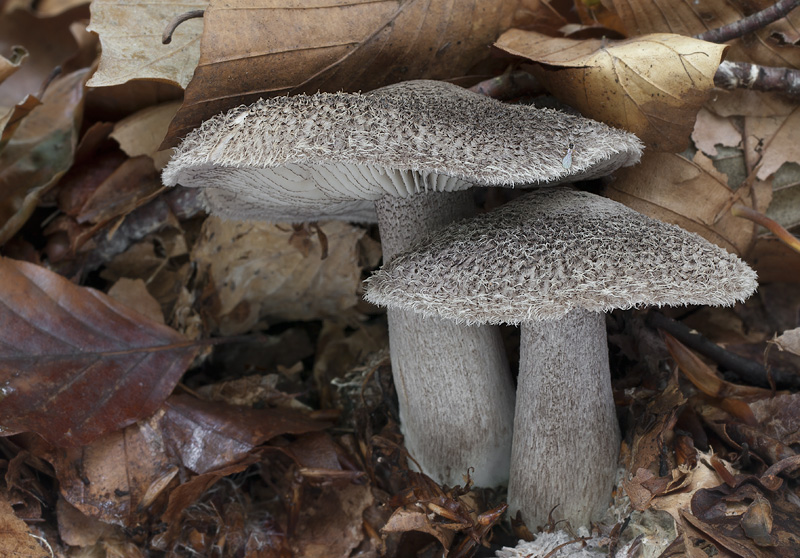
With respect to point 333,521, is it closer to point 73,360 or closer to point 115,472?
point 115,472

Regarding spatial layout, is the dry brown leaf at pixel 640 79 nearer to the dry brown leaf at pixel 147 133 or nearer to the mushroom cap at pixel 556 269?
the mushroom cap at pixel 556 269

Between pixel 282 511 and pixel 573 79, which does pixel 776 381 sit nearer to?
pixel 573 79

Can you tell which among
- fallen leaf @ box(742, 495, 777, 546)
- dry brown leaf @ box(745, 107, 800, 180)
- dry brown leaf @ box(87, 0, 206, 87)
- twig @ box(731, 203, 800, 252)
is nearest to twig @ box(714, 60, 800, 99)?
dry brown leaf @ box(745, 107, 800, 180)

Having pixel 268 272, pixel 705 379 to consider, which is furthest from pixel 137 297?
pixel 705 379

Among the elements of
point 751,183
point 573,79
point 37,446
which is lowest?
point 37,446

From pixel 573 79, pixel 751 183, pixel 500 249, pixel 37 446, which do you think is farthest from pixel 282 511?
pixel 751 183

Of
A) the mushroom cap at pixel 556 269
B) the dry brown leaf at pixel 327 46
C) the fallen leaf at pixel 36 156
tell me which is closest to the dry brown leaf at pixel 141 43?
the dry brown leaf at pixel 327 46
